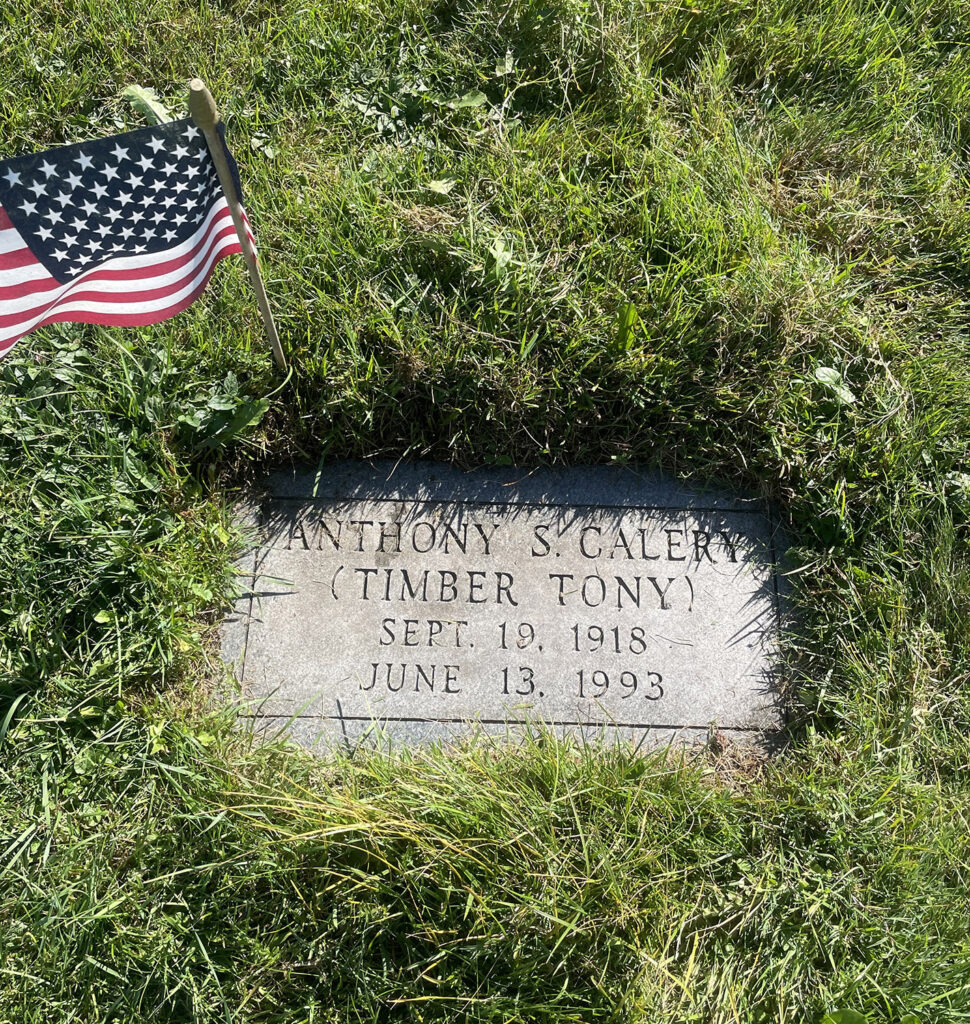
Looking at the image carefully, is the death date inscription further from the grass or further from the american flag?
the american flag

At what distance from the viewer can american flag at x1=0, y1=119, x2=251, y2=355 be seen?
1.85 meters

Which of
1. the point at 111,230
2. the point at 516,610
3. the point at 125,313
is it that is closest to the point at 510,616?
the point at 516,610

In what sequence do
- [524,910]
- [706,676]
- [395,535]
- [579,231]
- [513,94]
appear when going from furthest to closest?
[513,94] → [579,231] → [395,535] → [706,676] → [524,910]

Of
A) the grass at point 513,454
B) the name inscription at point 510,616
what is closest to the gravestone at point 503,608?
the name inscription at point 510,616

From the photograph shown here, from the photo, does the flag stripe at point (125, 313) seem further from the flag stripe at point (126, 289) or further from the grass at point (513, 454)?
the grass at point (513, 454)

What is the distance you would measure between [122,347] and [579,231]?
5.15 ft

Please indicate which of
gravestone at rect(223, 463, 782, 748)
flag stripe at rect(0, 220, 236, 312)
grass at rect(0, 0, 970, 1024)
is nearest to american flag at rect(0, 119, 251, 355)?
flag stripe at rect(0, 220, 236, 312)

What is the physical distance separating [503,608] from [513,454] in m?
0.52

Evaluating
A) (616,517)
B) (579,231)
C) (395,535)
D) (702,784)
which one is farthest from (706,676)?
(579,231)

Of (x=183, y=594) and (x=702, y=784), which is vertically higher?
(x=183, y=594)

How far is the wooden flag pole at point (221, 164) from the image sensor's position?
5.81 ft

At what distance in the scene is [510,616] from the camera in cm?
255

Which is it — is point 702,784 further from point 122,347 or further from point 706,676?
point 122,347

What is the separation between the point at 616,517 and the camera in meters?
2.70
